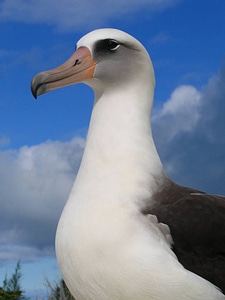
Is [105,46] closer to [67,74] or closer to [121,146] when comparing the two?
[67,74]

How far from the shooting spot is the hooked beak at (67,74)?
5.96 metres

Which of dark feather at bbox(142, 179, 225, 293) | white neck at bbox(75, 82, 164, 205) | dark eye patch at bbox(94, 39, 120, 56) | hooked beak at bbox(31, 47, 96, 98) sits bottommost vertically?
dark feather at bbox(142, 179, 225, 293)

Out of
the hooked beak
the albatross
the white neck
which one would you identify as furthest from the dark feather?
the hooked beak

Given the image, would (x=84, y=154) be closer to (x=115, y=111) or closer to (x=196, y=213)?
(x=115, y=111)

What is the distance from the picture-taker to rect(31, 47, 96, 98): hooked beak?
5.96 metres

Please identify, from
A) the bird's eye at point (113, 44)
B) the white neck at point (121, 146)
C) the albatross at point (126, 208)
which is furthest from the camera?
the bird's eye at point (113, 44)

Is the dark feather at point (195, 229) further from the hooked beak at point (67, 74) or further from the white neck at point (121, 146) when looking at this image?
the hooked beak at point (67, 74)

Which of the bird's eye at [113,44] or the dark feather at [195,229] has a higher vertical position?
the bird's eye at [113,44]

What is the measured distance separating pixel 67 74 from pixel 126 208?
5.19ft

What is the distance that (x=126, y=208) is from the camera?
5258 millimetres

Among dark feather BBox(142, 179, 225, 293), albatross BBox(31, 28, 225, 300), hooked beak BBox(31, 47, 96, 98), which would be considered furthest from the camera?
hooked beak BBox(31, 47, 96, 98)

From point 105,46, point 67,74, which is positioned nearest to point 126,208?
point 67,74

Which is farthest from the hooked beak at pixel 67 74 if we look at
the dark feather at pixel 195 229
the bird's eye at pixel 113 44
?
the dark feather at pixel 195 229

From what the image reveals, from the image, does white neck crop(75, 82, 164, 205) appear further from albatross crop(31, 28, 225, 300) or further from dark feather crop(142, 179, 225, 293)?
dark feather crop(142, 179, 225, 293)
